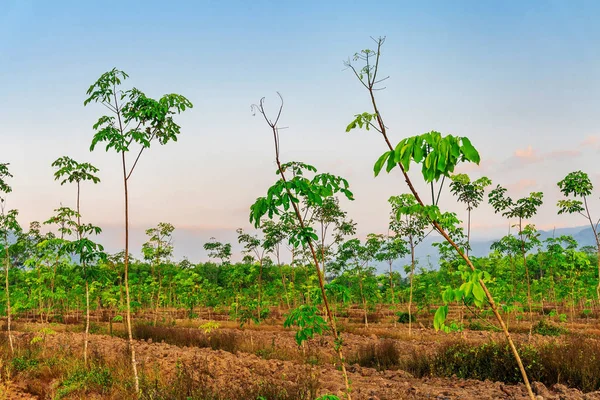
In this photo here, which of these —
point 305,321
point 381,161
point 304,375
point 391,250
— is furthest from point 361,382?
point 391,250

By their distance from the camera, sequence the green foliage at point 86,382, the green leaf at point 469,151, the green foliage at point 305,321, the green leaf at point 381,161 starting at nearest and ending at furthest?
the green leaf at point 469,151
the green leaf at point 381,161
the green foliage at point 305,321
the green foliage at point 86,382

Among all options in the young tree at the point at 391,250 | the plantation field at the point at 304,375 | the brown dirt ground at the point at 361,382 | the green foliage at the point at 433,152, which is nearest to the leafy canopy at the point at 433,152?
the green foliage at the point at 433,152

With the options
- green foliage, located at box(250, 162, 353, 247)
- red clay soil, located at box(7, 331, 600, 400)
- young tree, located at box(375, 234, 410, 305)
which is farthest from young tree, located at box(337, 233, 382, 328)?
green foliage, located at box(250, 162, 353, 247)

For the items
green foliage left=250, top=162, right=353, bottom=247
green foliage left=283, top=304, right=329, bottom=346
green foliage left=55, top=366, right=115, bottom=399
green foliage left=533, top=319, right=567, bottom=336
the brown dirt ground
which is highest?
green foliage left=250, top=162, right=353, bottom=247

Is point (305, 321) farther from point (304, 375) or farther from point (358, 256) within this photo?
point (358, 256)

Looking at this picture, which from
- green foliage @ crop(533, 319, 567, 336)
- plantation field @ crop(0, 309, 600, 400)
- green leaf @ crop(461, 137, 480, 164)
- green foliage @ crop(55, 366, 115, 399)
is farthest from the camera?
green foliage @ crop(533, 319, 567, 336)

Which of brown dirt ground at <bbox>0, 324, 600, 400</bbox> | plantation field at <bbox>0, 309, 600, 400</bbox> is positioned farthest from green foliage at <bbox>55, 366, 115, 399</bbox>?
brown dirt ground at <bbox>0, 324, 600, 400</bbox>

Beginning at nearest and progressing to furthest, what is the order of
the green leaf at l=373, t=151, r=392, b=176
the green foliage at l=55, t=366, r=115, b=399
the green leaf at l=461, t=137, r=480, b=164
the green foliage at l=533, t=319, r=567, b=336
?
the green leaf at l=461, t=137, r=480, b=164, the green leaf at l=373, t=151, r=392, b=176, the green foliage at l=55, t=366, r=115, b=399, the green foliage at l=533, t=319, r=567, b=336

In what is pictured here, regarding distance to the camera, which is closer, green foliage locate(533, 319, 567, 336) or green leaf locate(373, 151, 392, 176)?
green leaf locate(373, 151, 392, 176)

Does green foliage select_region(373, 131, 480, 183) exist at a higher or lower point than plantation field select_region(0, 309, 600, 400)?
higher

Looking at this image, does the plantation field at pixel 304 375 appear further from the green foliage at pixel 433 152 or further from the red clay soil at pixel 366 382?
the green foliage at pixel 433 152

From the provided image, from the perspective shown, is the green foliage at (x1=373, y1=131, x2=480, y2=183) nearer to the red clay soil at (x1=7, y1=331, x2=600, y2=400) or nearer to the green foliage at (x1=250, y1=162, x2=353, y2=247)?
the green foliage at (x1=250, y1=162, x2=353, y2=247)

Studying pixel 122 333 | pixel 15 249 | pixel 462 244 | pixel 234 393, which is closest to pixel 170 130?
pixel 234 393

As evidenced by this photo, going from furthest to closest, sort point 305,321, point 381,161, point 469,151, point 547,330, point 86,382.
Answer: point 547,330 → point 86,382 → point 305,321 → point 381,161 → point 469,151
